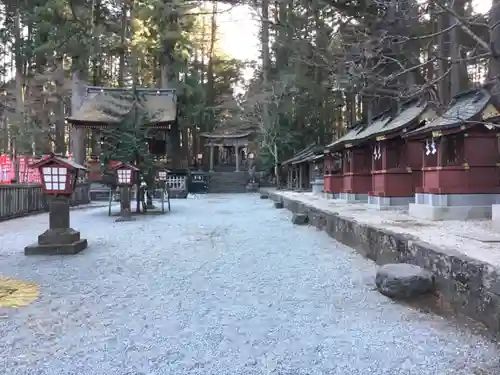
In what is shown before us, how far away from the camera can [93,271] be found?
627cm

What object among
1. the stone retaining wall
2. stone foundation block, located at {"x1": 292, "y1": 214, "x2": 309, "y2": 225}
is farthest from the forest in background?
the stone retaining wall

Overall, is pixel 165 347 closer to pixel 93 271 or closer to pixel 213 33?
pixel 93 271

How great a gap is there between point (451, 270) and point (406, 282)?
0.51 meters

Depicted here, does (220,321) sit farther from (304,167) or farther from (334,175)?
(304,167)

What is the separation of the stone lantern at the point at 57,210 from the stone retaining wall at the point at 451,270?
4.94 metres

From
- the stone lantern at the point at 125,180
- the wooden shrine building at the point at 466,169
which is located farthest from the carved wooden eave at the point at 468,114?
the stone lantern at the point at 125,180

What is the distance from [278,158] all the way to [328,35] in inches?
750

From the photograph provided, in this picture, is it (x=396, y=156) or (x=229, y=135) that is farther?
(x=229, y=135)

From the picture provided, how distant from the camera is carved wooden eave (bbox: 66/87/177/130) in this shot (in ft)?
74.1

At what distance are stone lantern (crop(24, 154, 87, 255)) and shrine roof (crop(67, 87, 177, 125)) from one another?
44.1 ft

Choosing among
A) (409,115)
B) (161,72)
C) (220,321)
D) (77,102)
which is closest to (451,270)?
(220,321)

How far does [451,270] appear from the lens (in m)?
4.32

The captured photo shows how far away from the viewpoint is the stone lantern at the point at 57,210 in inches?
299

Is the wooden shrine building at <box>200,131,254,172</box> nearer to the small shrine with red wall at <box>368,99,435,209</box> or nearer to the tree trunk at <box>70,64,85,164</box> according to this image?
the tree trunk at <box>70,64,85,164</box>
